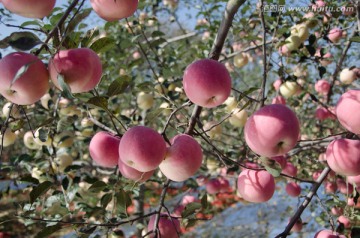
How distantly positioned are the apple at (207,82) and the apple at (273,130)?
10 cm

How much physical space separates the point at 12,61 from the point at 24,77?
54 millimetres

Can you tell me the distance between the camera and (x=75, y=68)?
68 cm

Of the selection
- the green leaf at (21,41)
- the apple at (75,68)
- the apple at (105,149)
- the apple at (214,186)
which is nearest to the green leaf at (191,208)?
the apple at (105,149)

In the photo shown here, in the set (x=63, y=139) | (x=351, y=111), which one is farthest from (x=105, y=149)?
(x=63, y=139)

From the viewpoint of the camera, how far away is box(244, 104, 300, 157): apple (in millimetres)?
744

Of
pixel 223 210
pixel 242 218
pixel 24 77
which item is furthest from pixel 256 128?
pixel 223 210

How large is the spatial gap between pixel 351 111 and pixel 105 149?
2.10 feet

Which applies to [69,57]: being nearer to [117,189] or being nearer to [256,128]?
[256,128]

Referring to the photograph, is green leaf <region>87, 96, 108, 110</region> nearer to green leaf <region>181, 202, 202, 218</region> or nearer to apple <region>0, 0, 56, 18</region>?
apple <region>0, 0, 56, 18</region>

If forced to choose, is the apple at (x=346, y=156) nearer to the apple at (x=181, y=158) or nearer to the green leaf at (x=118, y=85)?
the apple at (x=181, y=158)

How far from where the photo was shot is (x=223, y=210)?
5.59 metres

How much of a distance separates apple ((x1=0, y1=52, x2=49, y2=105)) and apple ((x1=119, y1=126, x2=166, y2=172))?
0.22 meters

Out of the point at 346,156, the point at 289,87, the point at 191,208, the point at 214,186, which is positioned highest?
the point at 346,156

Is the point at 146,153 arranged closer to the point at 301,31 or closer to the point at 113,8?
the point at 113,8
